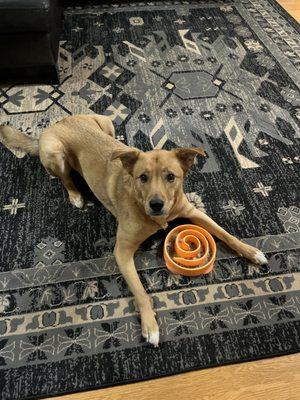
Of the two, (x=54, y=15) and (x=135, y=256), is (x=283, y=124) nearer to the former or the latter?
A: (x=135, y=256)

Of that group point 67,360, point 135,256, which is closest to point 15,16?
point 135,256

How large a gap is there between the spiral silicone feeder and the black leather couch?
2.32 m

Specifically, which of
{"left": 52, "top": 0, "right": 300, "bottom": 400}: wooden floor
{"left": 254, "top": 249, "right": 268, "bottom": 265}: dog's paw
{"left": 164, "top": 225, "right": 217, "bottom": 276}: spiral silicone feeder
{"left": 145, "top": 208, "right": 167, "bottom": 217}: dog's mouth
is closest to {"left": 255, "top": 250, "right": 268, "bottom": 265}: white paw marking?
{"left": 254, "top": 249, "right": 268, "bottom": 265}: dog's paw

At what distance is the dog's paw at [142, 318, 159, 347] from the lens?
1.96 m

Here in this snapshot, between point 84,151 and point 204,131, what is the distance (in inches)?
50.6

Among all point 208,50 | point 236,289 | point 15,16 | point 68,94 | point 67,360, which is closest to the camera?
point 67,360

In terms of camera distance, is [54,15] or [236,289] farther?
[54,15]

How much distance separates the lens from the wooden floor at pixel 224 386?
1.81 m

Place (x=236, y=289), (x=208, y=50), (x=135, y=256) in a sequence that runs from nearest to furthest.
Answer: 1. (x=236, y=289)
2. (x=135, y=256)
3. (x=208, y=50)

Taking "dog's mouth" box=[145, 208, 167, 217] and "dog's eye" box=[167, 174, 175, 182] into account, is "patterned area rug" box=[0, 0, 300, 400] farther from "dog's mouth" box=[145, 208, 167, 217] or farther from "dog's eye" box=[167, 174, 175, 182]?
"dog's eye" box=[167, 174, 175, 182]

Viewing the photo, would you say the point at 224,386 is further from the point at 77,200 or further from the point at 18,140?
the point at 18,140

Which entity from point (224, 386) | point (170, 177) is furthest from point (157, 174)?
point (224, 386)

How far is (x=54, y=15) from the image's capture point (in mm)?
3689

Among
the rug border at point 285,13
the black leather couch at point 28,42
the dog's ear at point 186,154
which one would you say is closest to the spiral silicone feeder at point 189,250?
the dog's ear at point 186,154
